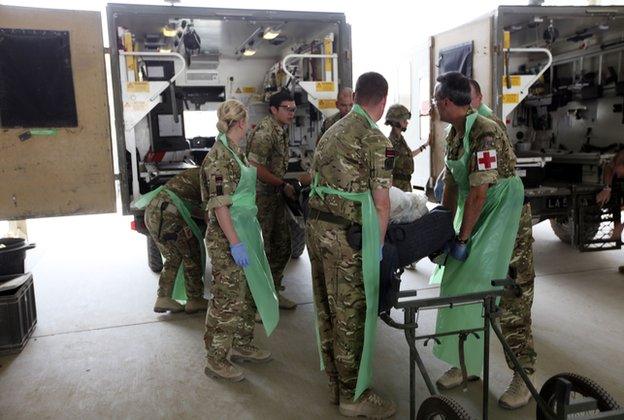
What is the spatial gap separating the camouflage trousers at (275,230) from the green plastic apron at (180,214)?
0.52 m

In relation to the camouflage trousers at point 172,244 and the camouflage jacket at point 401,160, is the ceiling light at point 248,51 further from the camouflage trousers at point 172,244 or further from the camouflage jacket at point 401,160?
the camouflage trousers at point 172,244

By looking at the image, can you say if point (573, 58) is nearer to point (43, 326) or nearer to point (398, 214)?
point (398, 214)

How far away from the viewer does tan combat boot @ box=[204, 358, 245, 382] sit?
3182 millimetres

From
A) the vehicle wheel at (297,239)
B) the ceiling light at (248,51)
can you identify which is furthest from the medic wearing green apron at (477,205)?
the ceiling light at (248,51)

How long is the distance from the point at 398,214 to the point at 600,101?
4743mm

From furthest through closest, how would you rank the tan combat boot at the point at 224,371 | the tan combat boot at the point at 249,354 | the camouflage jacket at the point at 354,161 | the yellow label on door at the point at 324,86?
the yellow label on door at the point at 324,86 → the tan combat boot at the point at 249,354 → the tan combat boot at the point at 224,371 → the camouflage jacket at the point at 354,161

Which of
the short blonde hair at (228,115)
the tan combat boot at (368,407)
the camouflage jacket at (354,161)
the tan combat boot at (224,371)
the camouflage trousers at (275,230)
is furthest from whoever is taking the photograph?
the camouflage trousers at (275,230)

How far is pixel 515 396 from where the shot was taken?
2.81 m

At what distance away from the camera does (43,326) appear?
4184 mm

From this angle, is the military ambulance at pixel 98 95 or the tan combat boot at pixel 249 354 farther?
the military ambulance at pixel 98 95

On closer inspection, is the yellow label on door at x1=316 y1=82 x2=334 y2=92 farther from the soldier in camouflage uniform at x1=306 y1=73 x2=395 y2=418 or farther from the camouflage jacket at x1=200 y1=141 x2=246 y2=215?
the soldier in camouflage uniform at x1=306 y1=73 x2=395 y2=418

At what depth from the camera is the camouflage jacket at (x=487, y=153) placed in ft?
8.55

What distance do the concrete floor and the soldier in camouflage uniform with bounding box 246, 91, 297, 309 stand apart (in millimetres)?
570

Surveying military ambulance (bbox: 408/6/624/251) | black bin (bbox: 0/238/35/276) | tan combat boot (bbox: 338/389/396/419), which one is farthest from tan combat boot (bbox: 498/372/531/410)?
black bin (bbox: 0/238/35/276)
